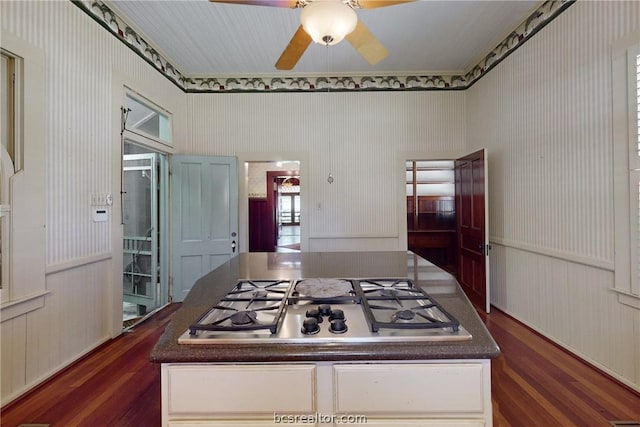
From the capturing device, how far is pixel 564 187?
2.43 metres

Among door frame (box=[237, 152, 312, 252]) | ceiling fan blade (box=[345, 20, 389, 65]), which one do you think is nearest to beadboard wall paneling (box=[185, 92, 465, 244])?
door frame (box=[237, 152, 312, 252])

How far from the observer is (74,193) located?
2.28m

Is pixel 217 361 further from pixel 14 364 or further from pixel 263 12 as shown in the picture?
pixel 263 12

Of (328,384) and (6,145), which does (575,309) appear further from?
(6,145)

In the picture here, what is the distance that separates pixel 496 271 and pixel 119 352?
4.03 m

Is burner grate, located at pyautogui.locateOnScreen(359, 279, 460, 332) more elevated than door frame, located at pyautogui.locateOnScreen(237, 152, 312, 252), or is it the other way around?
door frame, located at pyautogui.locateOnScreen(237, 152, 312, 252)

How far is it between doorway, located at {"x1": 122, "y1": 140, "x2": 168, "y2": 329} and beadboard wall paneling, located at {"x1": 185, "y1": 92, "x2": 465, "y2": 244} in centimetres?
61

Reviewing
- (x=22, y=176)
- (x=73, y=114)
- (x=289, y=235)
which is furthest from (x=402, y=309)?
(x=289, y=235)

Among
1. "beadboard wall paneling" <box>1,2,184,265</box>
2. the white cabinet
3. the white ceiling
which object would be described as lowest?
the white cabinet

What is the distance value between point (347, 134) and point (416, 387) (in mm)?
3635

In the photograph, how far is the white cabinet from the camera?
820 mm

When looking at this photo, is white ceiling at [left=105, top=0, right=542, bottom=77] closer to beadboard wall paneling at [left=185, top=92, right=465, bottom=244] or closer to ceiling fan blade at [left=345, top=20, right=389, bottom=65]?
beadboard wall paneling at [left=185, top=92, right=465, bottom=244]

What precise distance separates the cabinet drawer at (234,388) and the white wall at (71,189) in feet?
6.21

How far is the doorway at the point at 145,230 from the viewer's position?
3.66 m
